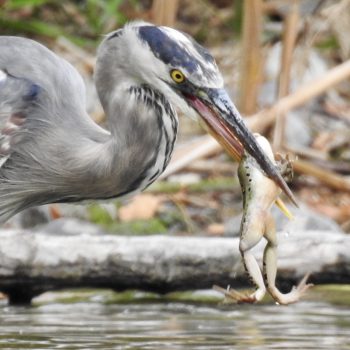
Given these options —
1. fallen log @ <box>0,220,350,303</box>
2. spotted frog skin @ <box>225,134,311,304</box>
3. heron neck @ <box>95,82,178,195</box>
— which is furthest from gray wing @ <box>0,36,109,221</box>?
spotted frog skin @ <box>225,134,311,304</box>

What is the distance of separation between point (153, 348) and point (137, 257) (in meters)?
0.80

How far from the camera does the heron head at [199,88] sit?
444 cm

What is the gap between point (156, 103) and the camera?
4.81 m

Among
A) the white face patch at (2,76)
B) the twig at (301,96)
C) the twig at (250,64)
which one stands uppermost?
the twig at (250,64)

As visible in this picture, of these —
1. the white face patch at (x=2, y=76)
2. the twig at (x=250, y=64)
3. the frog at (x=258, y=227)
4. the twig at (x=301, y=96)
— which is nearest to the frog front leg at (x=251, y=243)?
the frog at (x=258, y=227)

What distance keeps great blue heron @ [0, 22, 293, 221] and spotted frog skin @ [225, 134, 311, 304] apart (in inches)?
2.0

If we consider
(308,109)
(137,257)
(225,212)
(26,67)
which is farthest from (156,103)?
(308,109)

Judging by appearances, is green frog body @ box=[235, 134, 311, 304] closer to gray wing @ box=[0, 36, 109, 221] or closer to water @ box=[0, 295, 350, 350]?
water @ box=[0, 295, 350, 350]

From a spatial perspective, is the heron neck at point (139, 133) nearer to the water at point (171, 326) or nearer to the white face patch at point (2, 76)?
the white face patch at point (2, 76)

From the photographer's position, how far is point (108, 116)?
4.95m

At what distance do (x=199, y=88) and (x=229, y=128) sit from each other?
0.18m

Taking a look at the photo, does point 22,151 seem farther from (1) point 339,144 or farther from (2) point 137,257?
(1) point 339,144

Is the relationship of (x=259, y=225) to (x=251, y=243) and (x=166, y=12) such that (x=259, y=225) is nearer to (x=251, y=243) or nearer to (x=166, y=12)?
(x=251, y=243)

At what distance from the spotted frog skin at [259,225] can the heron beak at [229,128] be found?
0.03 meters
